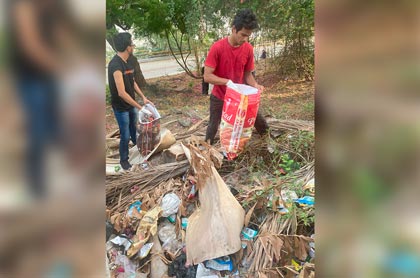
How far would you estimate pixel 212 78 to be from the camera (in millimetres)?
2131

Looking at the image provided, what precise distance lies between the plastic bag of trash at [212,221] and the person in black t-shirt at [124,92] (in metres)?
0.46

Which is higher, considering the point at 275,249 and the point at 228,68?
the point at 228,68

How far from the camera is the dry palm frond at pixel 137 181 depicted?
78.4 inches

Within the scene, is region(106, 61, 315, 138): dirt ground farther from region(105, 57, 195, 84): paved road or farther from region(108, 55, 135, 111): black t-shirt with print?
region(108, 55, 135, 111): black t-shirt with print

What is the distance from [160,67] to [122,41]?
0.33 m

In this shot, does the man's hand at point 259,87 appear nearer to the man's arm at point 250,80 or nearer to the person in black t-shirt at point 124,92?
the man's arm at point 250,80

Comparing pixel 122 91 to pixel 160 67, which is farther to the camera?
pixel 160 67

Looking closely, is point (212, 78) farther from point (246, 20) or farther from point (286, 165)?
point (286, 165)

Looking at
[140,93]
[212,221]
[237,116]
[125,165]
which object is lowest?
[212,221]

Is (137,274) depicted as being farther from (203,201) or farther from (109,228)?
(203,201)

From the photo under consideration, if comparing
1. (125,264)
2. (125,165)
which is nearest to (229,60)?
(125,165)
